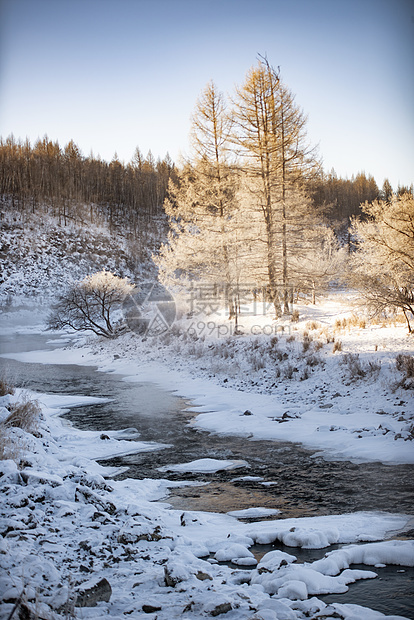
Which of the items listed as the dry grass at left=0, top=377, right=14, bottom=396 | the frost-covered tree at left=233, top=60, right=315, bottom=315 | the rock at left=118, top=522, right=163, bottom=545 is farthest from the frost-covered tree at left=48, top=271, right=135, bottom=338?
the rock at left=118, top=522, right=163, bottom=545

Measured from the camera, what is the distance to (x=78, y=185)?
67.3m

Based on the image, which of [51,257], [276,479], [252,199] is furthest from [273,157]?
[51,257]

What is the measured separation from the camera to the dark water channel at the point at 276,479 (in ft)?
10.8

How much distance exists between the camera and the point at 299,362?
1267cm

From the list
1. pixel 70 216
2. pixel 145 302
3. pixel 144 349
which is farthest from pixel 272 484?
pixel 70 216

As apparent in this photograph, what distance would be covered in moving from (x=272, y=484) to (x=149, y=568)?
9.43 ft

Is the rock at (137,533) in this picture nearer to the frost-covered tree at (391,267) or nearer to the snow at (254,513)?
the snow at (254,513)

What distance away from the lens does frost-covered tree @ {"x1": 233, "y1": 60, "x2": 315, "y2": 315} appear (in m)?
17.2

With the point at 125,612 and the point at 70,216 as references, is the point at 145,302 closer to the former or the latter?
the point at 125,612

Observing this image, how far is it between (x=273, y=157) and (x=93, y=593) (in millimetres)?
17858

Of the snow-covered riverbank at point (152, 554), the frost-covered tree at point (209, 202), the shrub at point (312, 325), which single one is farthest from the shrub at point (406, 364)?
the frost-covered tree at point (209, 202)

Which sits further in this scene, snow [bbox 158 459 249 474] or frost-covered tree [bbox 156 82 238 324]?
frost-covered tree [bbox 156 82 238 324]

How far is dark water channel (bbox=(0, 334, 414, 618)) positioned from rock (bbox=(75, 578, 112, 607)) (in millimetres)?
1595

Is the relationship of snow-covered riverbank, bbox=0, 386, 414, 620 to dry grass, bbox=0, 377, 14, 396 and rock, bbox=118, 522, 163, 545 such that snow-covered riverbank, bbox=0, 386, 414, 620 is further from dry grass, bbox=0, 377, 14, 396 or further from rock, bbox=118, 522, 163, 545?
dry grass, bbox=0, 377, 14, 396
